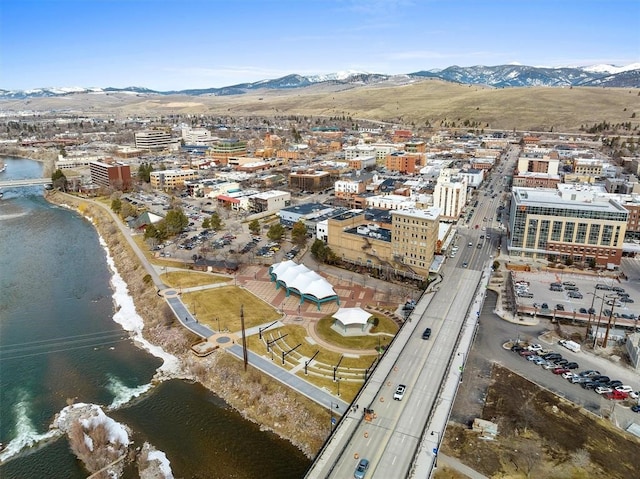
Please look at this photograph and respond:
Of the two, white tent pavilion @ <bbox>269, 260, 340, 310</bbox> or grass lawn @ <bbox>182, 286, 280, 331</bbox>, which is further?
white tent pavilion @ <bbox>269, 260, 340, 310</bbox>

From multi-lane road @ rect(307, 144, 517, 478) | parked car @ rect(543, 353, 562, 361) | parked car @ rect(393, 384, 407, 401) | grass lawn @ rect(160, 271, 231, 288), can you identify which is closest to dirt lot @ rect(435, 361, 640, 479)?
multi-lane road @ rect(307, 144, 517, 478)

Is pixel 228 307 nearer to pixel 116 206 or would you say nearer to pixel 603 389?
pixel 603 389

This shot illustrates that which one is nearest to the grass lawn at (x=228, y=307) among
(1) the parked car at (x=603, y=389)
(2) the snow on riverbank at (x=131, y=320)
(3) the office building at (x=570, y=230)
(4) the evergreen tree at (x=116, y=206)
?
(2) the snow on riverbank at (x=131, y=320)

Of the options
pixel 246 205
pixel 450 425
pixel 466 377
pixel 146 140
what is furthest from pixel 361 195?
pixel 146 140

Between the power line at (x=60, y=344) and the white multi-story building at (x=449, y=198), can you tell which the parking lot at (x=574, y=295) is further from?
the power line at (x=60, y=344)

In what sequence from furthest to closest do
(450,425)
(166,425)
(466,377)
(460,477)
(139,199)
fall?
(139,199) → (466,377) → (166,425) → (450,425) → (460,477)

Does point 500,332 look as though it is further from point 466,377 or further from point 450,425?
point 450,425

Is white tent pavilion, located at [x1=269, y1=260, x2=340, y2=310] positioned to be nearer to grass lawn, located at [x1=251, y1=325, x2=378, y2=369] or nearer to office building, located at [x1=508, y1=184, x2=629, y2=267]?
grass lawn, located at [x1=251, y1=325, x2=378, y2=369]

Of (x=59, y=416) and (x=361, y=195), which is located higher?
(x=361, y=195)
